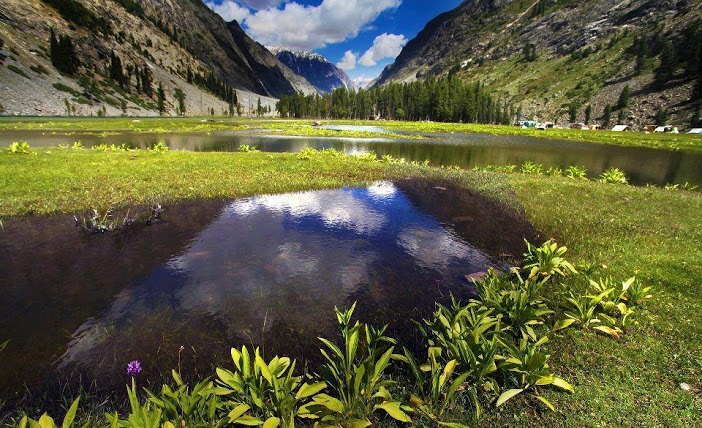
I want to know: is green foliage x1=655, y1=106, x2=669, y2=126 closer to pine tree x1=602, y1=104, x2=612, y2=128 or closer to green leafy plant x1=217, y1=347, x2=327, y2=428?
pine tree x1=602, y1=104, x2=612, y2=128

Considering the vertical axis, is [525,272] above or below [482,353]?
below

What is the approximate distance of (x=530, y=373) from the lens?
4.55 metres

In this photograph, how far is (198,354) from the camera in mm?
6047

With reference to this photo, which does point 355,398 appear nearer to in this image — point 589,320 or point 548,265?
point 589,320

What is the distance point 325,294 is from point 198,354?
3.34m

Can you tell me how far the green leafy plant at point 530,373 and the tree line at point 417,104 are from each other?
162 m

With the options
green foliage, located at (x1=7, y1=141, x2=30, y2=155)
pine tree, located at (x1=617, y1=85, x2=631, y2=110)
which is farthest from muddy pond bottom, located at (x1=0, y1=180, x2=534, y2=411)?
pine tree, located at (x1=617, y1=85, x2=631, y2=110)

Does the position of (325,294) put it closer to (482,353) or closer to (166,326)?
(166,326)

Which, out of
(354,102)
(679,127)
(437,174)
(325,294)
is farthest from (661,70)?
(325,294)

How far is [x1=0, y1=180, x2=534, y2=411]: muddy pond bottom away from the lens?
597cm

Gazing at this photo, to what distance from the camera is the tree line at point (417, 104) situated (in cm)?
15138

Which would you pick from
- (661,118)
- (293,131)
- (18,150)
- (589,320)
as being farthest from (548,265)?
(661,118)

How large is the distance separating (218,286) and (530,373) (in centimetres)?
752

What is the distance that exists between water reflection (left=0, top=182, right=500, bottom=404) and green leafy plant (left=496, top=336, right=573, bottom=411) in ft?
8.31
